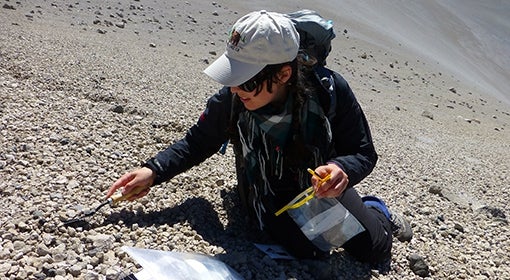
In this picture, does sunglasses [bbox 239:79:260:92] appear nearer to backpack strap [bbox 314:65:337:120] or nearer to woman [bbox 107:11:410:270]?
woman [bbox 107:11:410:270]

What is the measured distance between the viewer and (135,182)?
3518 millimetres

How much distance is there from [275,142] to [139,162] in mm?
1560

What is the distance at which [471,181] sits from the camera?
284 inches

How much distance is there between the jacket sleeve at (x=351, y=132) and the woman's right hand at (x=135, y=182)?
1.16 m

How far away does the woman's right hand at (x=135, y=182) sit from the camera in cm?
351

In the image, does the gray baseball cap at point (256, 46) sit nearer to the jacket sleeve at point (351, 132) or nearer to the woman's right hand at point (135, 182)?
the jacket sleeve at point (351, 132)

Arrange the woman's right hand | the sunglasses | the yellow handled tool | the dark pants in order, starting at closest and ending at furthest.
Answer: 1. the sunglasses
2. the yellow handled tool
3. the woman's right hand
4. the dark pants

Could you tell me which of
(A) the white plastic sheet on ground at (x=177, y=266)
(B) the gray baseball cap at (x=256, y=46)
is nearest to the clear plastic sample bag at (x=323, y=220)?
(A) the white plastic sheet on ground at (x=177, y=266)

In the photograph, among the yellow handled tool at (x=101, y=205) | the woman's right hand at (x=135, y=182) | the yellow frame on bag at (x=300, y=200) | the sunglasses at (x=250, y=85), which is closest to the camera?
the sunglasses at (x=250, y=85)

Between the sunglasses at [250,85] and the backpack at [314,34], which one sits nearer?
the sunglasses at [250,85]

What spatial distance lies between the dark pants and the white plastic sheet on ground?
1.78 feet

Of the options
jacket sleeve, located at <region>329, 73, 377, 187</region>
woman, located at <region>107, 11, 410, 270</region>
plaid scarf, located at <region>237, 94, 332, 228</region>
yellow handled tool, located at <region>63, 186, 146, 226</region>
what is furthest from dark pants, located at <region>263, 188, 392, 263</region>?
yellow handled tool, located at <region>63, 186, 146, 226</region>

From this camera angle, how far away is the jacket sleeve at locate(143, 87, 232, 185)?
357 cm

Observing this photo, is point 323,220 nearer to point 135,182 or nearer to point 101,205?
point 135,182
